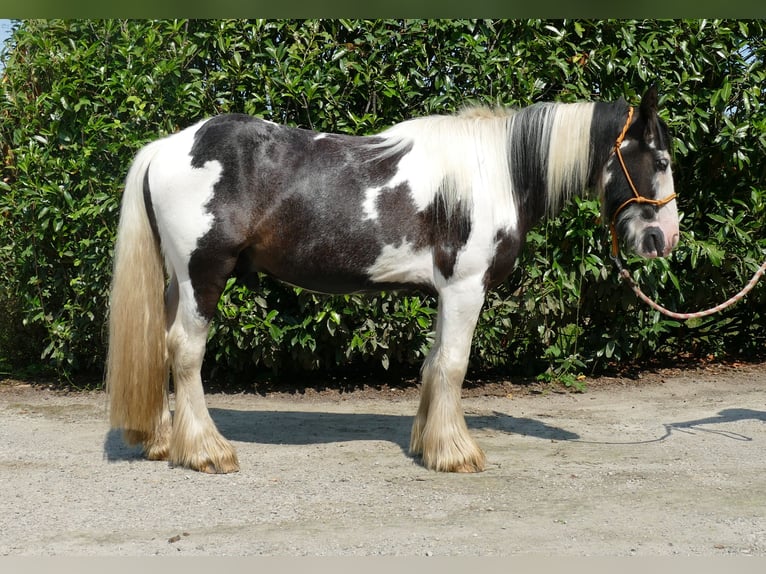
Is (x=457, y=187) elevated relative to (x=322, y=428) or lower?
elevated

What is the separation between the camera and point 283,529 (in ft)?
11.4

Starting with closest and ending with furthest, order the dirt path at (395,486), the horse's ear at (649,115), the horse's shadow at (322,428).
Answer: the dirt path at (395,486) < the horse's ear at (649,115) < the horse's shadow at (322,428)

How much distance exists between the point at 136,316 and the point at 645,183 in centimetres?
285

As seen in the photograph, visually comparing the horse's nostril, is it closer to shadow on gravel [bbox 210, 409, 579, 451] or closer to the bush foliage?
shadow on gravel [bbox 210, 409, 579, 451]

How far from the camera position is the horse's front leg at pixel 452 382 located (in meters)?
4.32

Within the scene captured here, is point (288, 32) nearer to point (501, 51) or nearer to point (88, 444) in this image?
point (501, 51)

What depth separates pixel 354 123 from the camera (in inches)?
237

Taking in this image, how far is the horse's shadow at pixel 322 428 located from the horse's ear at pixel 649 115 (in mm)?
2018

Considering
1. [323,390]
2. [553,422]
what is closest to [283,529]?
[553,422]

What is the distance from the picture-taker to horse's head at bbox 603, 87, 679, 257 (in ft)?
13.9

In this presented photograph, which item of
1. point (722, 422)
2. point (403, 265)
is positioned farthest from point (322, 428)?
point (722, 422)

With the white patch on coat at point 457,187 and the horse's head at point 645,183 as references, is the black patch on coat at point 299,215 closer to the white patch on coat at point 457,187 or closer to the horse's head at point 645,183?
the white patch on coat at point 457,187

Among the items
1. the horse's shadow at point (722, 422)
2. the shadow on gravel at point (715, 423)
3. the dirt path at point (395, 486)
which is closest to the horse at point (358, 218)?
the dirt path at point (395, 486)

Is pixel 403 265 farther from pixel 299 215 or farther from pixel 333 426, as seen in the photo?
pixel 333 426
